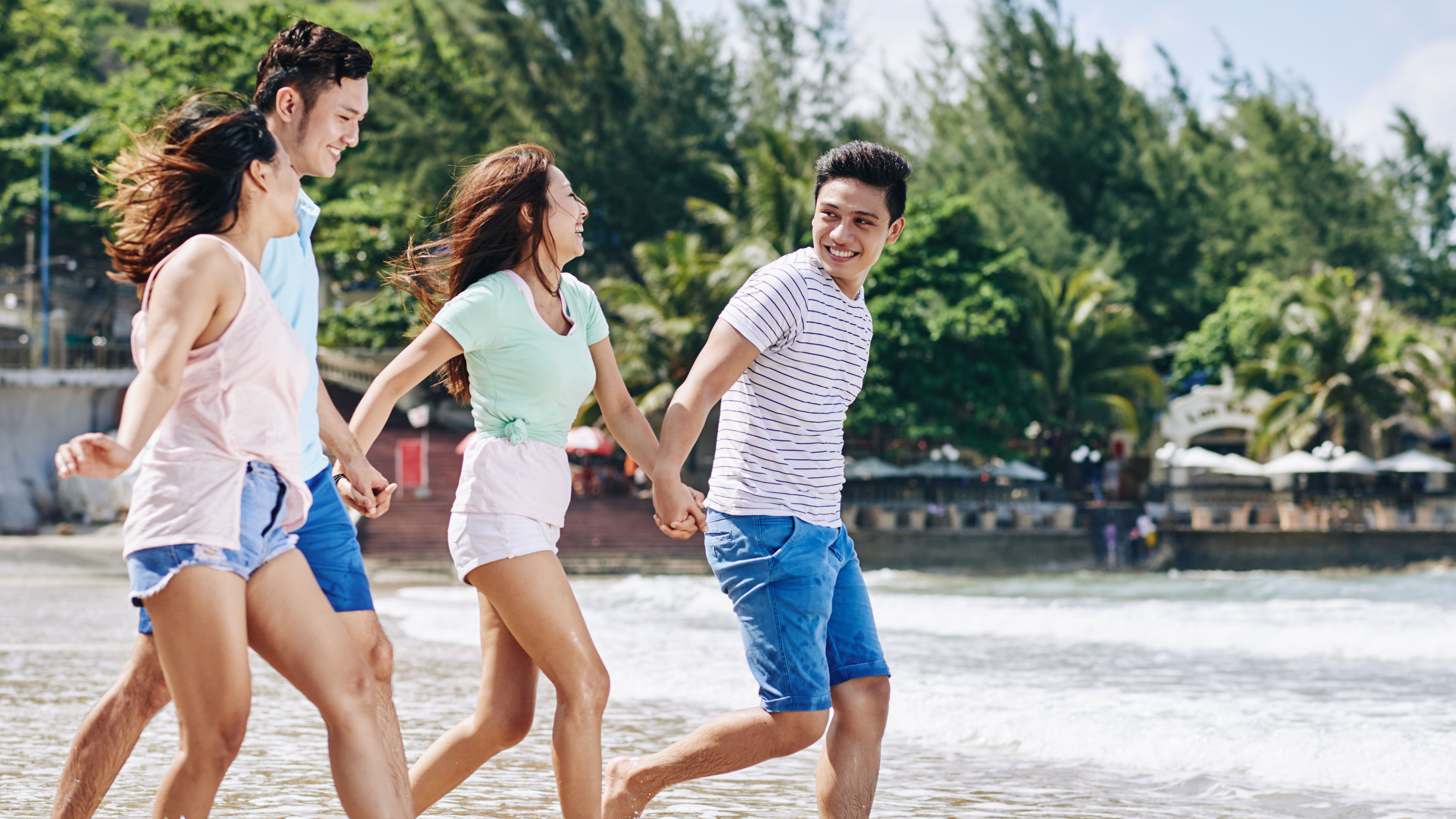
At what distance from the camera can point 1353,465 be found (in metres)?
33.7

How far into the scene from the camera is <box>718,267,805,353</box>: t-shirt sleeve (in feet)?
10.8

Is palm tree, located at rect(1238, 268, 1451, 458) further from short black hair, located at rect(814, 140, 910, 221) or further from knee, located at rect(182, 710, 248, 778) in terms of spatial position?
knee, located at rect(182, 710, 248, 778)

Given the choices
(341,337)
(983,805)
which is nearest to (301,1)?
(341,337)

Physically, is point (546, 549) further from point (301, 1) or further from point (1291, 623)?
point (301, 1)

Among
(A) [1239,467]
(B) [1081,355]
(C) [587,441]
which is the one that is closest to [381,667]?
(C) [587,441]

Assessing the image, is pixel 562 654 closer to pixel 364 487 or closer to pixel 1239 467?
pixel 364 487

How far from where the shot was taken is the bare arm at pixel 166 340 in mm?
2254

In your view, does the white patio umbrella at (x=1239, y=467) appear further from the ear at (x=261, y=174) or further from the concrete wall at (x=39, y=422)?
the ear at (x=261, y=174)

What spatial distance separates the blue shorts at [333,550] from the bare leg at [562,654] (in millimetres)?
270

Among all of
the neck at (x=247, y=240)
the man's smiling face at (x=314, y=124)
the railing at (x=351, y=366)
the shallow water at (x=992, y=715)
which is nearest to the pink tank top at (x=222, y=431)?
the neck at (x=247, y=240)

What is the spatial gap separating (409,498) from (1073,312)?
58.2ft

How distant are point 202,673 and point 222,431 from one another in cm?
Result: 42

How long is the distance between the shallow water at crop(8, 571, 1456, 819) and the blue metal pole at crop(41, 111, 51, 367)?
19212 mm

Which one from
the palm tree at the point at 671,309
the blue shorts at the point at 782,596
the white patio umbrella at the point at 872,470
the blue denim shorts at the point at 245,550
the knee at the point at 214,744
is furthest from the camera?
the white patio umbrella at the point at 872,470
